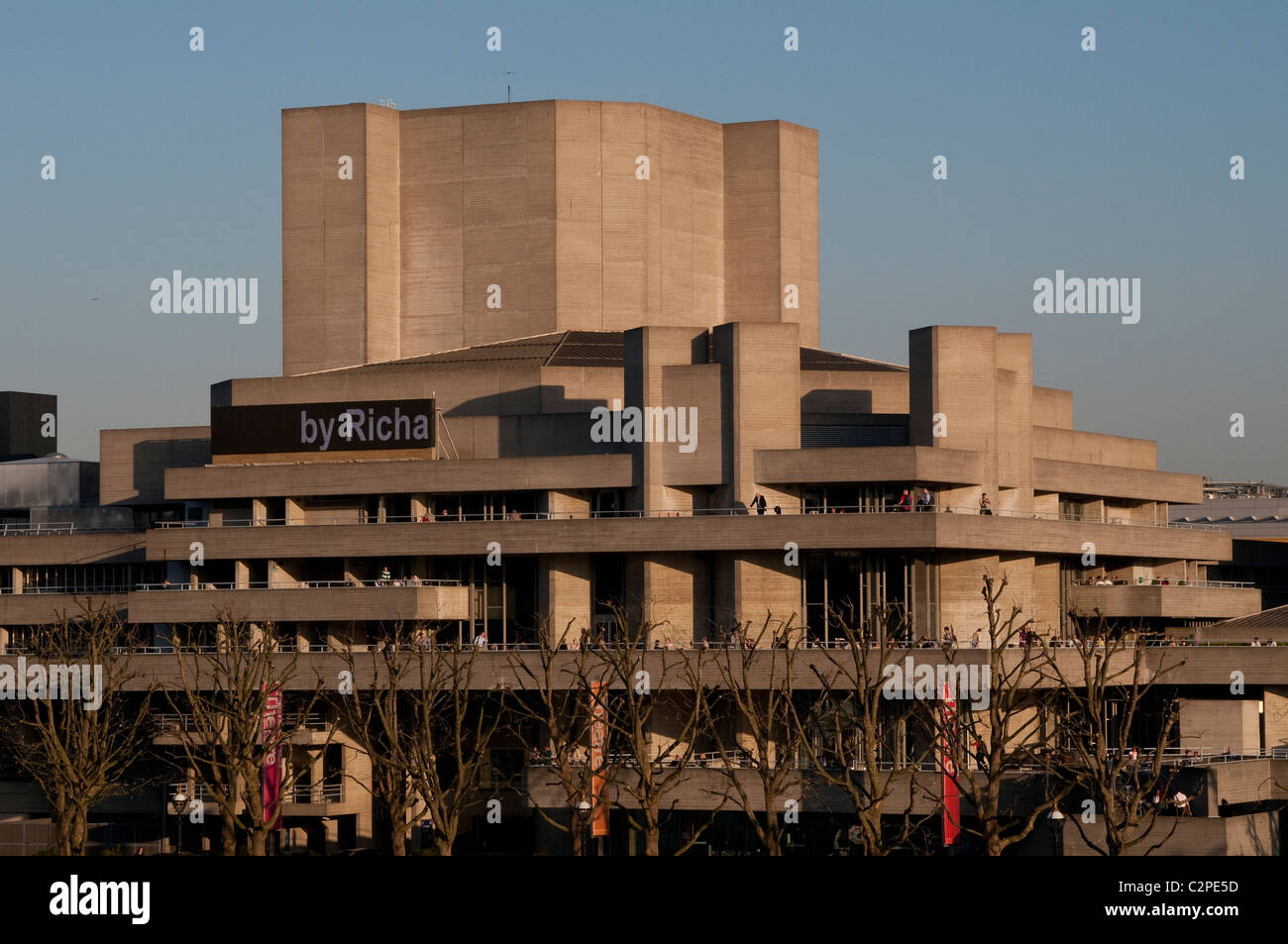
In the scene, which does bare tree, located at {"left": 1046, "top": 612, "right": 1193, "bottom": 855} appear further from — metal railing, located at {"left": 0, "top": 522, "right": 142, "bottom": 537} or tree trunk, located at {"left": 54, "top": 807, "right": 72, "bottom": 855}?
metal railing, located at {"left": 0, "top": 522, "right": 142, "bottom": 537}

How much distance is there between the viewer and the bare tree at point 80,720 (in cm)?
7719

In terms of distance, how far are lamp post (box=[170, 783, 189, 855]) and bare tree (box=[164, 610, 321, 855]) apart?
1.27m

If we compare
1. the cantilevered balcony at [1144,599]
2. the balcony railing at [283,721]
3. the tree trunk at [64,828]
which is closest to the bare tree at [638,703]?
the balcony railing at [283,721]

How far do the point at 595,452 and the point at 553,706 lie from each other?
54.1 feet

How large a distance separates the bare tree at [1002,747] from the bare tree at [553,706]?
15.7m

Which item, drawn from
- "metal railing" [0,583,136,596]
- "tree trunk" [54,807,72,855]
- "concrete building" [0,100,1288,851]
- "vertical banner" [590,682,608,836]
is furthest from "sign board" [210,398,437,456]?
"tree trunk" [54,807,72,855]

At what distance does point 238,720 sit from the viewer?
7606cm

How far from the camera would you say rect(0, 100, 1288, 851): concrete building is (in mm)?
92188

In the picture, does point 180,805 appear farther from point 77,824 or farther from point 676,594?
point 676,594

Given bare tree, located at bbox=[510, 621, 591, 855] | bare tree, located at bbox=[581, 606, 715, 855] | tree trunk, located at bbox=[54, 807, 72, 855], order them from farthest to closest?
bare tree, located at bbox=[581, 606, 715, 855], bare tree, located at bbox=[510, 621, 591, 855], tree trunk, located at bbox=[54, 807, 72, 855]

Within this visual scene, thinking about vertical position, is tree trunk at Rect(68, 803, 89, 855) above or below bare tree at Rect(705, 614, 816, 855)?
below

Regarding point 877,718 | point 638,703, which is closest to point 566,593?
point 638,703

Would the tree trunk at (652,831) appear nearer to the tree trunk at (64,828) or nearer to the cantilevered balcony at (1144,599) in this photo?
the tree trunk at (64,828)

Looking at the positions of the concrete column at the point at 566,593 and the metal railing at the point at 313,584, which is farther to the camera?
the metal railing at the point at 313,584
